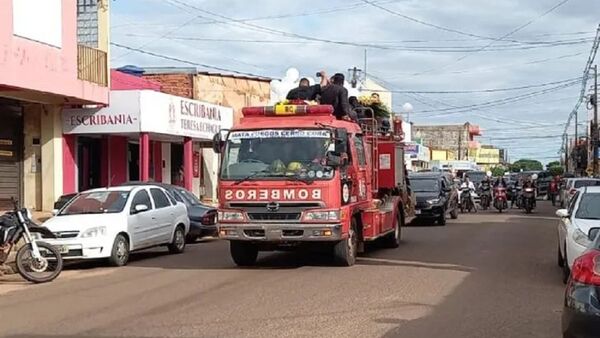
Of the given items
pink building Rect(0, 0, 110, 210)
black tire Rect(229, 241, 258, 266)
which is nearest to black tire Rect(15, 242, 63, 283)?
black tire Rect(229, 241, 258, 266)

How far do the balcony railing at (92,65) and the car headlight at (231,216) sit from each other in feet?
38.4

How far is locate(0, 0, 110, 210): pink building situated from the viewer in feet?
72.4

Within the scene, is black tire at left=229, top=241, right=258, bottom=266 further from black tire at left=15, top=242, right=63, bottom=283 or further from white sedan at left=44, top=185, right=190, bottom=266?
black tire at left=15, top=242, right=63, bottom=283

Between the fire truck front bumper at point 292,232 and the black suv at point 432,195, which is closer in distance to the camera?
the fire truck front bumper at point 292,232

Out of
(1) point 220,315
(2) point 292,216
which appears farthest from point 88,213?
(1) point 220,315

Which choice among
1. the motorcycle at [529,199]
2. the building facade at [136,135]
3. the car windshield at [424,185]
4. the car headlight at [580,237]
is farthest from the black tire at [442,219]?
the car headlight at [580,237]

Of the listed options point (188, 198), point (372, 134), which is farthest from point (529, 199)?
point (372, 134)

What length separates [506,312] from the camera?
33.1 feet

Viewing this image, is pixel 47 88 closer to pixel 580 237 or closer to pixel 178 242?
pixel 178 242

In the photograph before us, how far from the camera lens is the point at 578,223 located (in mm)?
12508

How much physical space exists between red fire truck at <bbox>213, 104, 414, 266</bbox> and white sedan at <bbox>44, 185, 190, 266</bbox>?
2.33 metres

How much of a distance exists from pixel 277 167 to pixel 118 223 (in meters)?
3.59

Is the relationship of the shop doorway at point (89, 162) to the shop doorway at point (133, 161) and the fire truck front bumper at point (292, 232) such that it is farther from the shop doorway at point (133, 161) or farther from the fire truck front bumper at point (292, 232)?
the fire truck front bumper at point (292, 232)

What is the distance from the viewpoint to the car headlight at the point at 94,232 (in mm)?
15330
